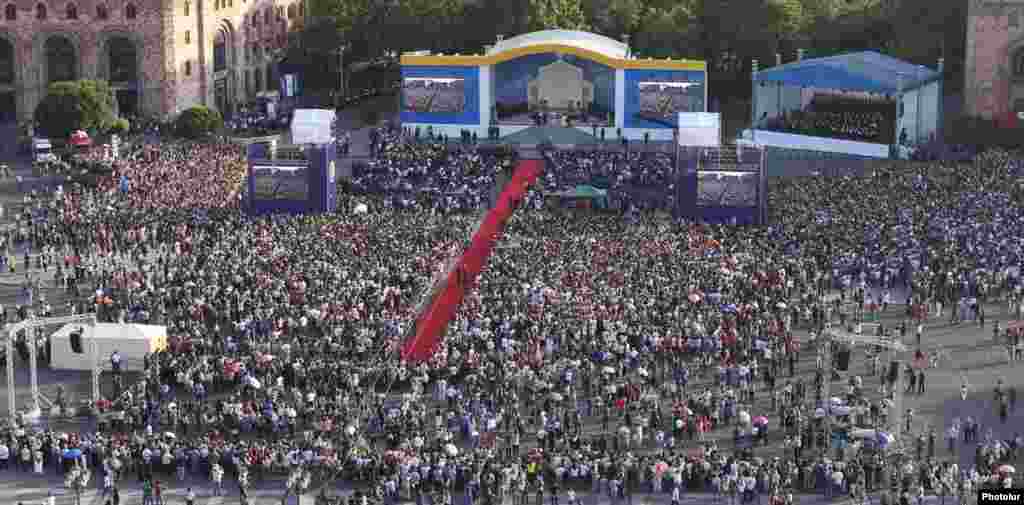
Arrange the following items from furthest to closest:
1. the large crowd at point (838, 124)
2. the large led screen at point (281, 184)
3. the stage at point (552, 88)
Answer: the stage at point (552, 88) < the large crowd at point (838, 124) < the large led screen at point (281, 184)

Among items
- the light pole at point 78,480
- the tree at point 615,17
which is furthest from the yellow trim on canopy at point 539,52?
the light pole at point 78,480

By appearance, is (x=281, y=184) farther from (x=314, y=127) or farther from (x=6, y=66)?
(x=6, y=66)

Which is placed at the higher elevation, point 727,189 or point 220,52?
point 220,52

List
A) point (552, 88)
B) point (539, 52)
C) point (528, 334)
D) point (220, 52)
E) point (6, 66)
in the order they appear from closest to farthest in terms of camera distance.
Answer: point (528, 334) → point (539, 52) → point (552, 88) → point (6, 66) → point (220, 52)

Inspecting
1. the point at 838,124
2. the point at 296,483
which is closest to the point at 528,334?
the point at 296,483

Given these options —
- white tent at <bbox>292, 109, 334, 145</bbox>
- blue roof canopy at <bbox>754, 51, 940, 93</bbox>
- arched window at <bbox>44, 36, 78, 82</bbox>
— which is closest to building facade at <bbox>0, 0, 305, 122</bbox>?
arched window at <bbox>44, 36, 78, 82</bbox>

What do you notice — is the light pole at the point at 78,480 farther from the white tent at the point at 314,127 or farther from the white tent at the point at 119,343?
the white tent at the point at 314,127
